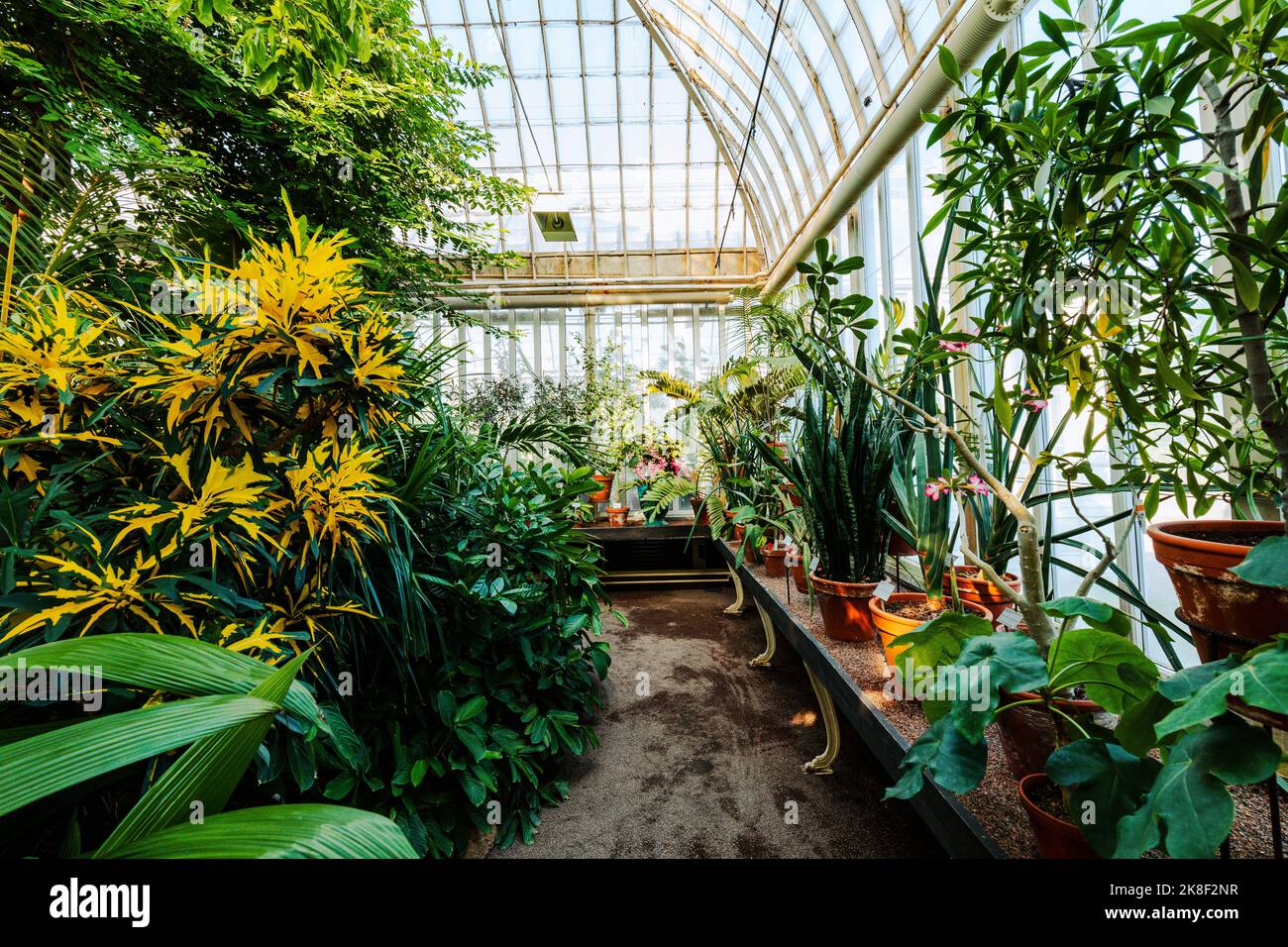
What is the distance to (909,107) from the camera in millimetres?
3238

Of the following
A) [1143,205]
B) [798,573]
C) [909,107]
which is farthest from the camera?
[909,107]

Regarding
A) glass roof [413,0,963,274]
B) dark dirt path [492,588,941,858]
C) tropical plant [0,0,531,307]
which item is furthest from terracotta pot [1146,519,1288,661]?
glass roof [413,0,963,274]

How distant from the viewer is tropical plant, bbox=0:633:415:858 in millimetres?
368

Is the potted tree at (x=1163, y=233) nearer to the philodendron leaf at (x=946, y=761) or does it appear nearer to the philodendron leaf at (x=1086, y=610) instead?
the philodendron leaf at (x=1086, y=610)

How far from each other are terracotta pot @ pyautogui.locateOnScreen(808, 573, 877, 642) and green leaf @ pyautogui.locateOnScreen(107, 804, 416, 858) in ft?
4.90

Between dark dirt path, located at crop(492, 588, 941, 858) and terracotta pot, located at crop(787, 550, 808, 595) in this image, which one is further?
terracotta pot, located at crop(787, 550, 808, 595)

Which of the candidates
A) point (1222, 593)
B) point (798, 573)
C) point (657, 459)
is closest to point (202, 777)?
point (1222, 593)

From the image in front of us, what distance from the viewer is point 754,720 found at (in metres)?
2.41

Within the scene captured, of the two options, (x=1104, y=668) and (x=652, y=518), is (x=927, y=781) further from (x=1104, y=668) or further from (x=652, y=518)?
(x=652, y=518)

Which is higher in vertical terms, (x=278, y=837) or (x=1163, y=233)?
(x=1163, y=233)

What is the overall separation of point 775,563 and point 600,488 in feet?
3.94

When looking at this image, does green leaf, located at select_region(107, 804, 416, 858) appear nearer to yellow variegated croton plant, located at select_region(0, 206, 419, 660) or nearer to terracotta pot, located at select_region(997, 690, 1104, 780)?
yellow variegated croton plant, located at select_region(0, 206, 419, 660)
